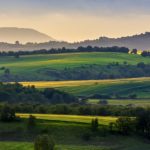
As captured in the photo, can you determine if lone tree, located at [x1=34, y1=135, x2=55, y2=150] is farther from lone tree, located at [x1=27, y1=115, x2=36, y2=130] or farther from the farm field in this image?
lone tree, located at [x1=27, y1=115, x2=36, y2=130]

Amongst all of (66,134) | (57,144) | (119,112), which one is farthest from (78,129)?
(119,112)

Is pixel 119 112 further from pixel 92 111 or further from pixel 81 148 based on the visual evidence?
pixel 81 148

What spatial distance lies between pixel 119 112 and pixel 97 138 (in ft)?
101

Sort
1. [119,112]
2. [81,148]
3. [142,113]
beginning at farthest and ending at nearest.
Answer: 1. [119,112]
2. [142,113]
3. [81,148]

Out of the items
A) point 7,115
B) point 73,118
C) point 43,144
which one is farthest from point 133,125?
point 43,144

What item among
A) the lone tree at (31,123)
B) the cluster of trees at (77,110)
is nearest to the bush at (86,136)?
the lone tree at (31,123)

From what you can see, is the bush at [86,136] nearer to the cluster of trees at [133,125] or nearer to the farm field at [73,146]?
the cluster of trees at [133,125]

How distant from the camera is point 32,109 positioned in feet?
542

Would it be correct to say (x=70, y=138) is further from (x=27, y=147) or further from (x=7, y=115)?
(x=7, y=115)

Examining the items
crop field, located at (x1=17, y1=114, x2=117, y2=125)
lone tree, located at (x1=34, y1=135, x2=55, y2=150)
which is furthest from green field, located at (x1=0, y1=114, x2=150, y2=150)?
lone tree, located at (x1=34, y1=135, x2=55, y2=150)

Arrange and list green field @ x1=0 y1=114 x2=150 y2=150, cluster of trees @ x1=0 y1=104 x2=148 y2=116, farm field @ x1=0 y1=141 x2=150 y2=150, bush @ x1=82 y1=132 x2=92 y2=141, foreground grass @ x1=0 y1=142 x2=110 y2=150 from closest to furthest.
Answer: foreground grass @ x1=0 y1=142 x2=110 y2=150, farm field @ x1=0 y1=141 x2=150 y2=150, green field @ x1=0 y1=114 x2=150 y2=150, bush @ x1=82 y1=132 x2=92 y2=141, cluster of trees @ x1=0 y1=104 x2=148 y2=116

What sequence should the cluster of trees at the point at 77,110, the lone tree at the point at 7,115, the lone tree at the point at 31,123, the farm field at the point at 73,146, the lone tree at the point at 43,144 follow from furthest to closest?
the cluster of trees at the point at 77,110 → the lone tree at the point at 7,115 → the lone tree at the point at 31,123 → the farm field at the point at 73,146 → the lone tree at the point at 43,144

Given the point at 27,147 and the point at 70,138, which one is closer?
the point at 27,147

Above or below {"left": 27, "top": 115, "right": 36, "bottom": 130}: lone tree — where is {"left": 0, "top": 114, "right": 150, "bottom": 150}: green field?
below
